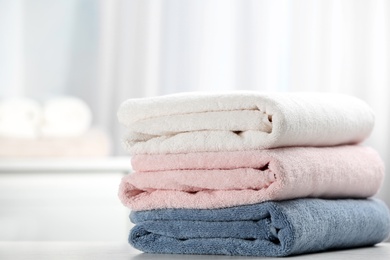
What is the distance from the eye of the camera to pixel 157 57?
8.45 feet

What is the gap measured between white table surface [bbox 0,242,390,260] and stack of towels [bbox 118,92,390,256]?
0.9 inches

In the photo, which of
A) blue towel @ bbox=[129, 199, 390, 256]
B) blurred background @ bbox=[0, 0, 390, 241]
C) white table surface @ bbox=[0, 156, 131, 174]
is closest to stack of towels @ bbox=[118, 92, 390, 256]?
blue towel @ bbox=[129, 199, 390, 256]

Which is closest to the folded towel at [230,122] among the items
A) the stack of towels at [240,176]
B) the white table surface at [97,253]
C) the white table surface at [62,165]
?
the stack of towels at [240,176]

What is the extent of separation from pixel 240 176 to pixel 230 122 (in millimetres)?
75

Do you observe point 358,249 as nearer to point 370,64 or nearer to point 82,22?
point 370,64

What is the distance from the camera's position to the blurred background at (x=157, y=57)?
7.47ft

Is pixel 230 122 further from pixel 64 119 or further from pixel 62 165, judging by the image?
pixel 64 119

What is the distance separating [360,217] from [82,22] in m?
1.56

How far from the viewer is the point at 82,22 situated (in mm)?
2650

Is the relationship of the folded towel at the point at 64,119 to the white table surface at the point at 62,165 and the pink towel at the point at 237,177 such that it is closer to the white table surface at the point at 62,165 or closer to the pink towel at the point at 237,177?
the white table surface at the point at 62,165

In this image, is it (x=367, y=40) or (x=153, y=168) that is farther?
(x=367, y=40)

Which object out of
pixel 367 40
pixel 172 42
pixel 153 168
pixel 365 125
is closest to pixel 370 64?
pixel 367 40

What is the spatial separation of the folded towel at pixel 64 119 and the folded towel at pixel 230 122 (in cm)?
102

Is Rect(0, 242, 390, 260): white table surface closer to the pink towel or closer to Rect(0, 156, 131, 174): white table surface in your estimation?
the pink towel
